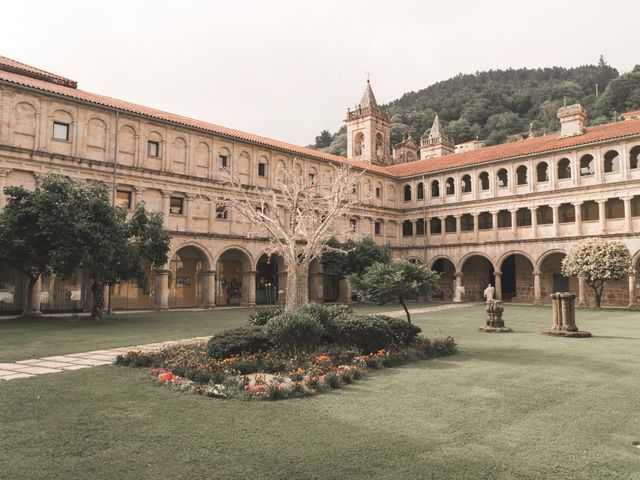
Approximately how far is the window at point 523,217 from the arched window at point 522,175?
6.41ft

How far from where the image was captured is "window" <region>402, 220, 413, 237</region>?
139ft

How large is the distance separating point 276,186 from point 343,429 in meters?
28.9

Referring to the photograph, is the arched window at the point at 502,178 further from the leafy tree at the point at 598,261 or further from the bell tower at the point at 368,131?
the bell tower at the point at 368,131

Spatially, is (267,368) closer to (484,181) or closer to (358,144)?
(484,181)

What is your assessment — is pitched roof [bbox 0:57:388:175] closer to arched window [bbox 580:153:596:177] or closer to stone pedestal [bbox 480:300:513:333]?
arched window [bbox 580:153:596:177]

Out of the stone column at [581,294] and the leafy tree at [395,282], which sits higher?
the leafy tree at [395,282]

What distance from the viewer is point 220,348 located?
953 cm

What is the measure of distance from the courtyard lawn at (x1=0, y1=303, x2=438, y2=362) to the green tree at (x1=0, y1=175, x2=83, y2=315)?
2.30m

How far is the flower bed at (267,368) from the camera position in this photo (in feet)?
23.4

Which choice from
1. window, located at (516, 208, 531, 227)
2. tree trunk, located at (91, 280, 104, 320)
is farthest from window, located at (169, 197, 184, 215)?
window, located at (516, 208, 531, 227)

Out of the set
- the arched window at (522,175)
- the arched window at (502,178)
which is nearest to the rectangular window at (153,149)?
the arched window at (502,178)

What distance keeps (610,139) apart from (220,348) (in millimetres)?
30550

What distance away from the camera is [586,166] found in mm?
33344

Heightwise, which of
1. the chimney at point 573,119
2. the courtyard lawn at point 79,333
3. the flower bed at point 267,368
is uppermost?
the chimney at point 573,119
